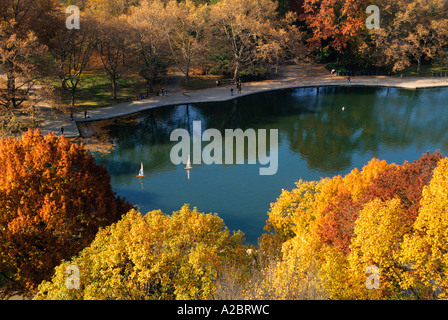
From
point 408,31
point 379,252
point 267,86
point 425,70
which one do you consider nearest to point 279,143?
point 267,86

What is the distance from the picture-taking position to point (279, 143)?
53219mm

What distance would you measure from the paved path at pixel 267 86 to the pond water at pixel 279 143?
1406mm

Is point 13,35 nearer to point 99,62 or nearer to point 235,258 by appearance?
point 99,62

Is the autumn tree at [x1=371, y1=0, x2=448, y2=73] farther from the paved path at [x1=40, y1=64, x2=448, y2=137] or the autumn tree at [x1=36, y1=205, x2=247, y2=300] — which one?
the autumn tree at [x1=36, y1=205, x2=247, y2=300]

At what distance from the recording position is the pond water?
39625 millimetres

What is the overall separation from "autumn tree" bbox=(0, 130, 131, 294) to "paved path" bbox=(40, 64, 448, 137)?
31084 mm

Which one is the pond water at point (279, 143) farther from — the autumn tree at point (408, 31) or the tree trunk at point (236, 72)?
the autumn tree at point (408, 31)

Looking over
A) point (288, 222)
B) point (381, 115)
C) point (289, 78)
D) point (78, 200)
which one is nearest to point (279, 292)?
point (288, 222)

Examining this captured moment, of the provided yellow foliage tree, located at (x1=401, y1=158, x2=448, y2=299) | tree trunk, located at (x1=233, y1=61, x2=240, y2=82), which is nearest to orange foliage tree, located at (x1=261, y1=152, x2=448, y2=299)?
yellow foliage tree, located at (x1=401, y1=158, x2=448, y2=299)

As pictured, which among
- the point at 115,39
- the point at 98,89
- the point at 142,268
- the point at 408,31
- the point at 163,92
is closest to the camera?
the point at 142,268

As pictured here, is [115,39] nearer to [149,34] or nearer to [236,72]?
[149,34]

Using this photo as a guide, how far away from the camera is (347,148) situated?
51.1m

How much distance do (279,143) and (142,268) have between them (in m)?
37.3

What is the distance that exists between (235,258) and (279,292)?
632cm
